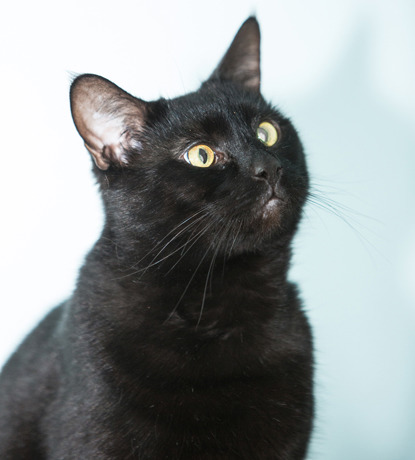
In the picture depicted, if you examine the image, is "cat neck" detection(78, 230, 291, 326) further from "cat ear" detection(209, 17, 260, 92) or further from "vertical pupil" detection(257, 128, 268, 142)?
"cat ear" detection(209, 17, 260, 92)

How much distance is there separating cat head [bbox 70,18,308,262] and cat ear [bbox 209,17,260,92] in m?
0.20

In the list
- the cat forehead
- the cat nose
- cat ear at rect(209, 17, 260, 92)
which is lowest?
the cat nose

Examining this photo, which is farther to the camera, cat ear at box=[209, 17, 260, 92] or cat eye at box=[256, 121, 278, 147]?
cat ear at box=[209, 17, 260, 92]

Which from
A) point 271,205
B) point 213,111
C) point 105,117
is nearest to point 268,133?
point 213,111

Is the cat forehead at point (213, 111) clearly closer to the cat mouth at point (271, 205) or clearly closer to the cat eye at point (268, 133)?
the cat eye at point (268, 133)

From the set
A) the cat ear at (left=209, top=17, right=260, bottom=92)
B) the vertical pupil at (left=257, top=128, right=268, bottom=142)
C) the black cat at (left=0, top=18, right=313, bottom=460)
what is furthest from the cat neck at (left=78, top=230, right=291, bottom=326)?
the cat ear at (left=209, top=17, right=260, bottom=92)

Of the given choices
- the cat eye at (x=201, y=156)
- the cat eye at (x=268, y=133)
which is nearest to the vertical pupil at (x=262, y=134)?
the cat eye at (x=268, y=133)

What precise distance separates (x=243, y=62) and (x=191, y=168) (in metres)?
0.48

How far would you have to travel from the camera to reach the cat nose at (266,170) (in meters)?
1.12

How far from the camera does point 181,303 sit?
47.5 inches

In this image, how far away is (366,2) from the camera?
5.97 ft

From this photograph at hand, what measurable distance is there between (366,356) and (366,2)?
3.63 ft

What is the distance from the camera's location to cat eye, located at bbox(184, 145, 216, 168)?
119 centimetres

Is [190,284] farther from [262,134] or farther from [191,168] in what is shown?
[262,134]
